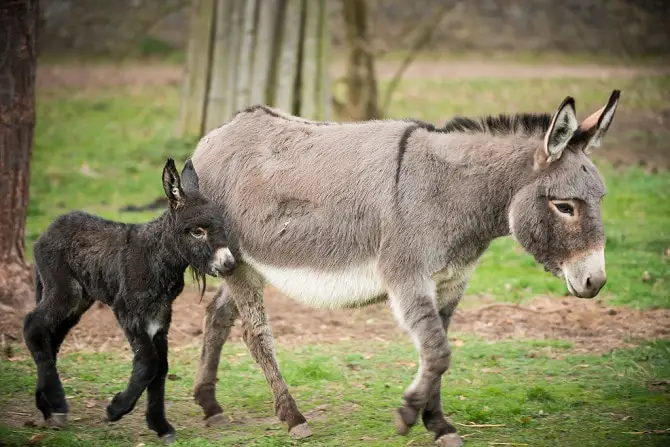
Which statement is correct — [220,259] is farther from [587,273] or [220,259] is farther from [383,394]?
[587,273]

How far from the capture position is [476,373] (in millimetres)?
7488

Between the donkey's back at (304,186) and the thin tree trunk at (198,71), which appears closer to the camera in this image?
the donkey's back at (304,186)

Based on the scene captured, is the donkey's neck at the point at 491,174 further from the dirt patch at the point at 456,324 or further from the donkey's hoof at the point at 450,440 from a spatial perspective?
the dirt patch at the point at 456,324

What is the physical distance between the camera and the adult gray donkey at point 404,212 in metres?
5.62

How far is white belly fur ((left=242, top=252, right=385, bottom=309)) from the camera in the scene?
5.94 m

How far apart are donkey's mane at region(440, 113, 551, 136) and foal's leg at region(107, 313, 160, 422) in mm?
2309

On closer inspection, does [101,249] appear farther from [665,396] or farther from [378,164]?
[665,396]

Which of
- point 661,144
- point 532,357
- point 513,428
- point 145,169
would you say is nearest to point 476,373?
point 532,357

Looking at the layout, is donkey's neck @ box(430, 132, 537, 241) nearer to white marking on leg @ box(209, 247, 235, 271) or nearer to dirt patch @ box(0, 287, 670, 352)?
white marking on leg @ box(209, 247, 235, 271)

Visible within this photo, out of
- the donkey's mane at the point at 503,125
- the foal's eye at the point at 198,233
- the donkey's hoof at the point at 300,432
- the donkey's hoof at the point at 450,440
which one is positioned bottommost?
the donkey's hoof at the point at 300,432

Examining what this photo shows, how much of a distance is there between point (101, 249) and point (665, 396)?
3.99m

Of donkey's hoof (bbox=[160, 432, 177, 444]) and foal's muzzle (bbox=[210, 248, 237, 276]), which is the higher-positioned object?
foal's muzzle (bbox=[210, 248, 237, 276])

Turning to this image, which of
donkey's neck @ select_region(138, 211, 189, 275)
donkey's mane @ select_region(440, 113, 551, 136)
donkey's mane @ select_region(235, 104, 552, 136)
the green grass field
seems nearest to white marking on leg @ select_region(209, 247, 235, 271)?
donkey's neck @ select_region(138, 211, 189, 275)

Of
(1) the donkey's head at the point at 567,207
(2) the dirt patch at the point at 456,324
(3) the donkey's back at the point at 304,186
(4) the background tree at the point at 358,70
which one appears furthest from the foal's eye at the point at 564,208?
(4) the background tree at the point at 358,70
